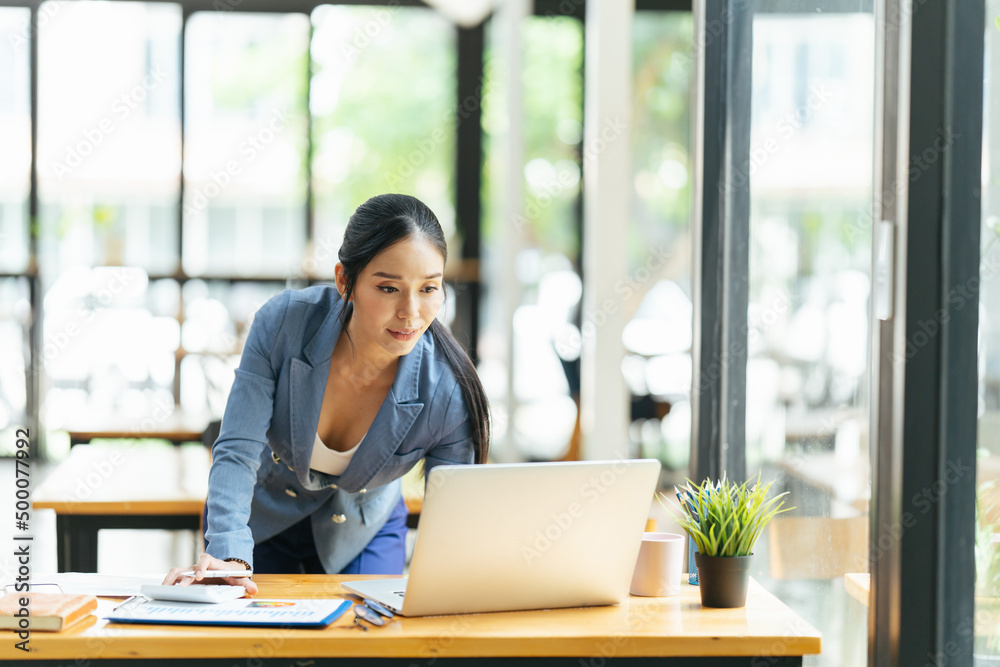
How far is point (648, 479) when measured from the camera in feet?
4.99

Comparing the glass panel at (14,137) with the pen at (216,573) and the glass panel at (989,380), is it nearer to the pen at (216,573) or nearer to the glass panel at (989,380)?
the pen at (216,573)

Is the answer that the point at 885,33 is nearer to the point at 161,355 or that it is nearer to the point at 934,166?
the point at 934,166

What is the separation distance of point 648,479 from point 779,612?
31 centimetres

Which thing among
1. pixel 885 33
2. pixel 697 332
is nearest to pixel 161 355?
pixel 697 332

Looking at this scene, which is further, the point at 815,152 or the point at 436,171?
the point at 436,171

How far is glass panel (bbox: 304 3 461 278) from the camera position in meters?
6.30

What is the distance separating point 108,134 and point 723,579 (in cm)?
580

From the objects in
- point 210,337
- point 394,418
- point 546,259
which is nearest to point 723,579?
point 394,418

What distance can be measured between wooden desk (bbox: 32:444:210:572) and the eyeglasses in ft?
3.55

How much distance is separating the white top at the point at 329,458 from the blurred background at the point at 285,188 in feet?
11.4

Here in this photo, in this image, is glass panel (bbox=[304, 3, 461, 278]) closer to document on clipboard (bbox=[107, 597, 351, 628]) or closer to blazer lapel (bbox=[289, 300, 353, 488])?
blazer lapel (bbox=[289, 300, 353, 488])

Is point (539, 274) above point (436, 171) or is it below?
below

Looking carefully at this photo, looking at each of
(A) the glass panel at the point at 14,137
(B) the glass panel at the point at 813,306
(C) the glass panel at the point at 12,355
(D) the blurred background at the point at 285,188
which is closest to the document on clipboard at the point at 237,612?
(B) the glass panel at the point at 813,306

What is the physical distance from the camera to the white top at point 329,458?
1.93m
